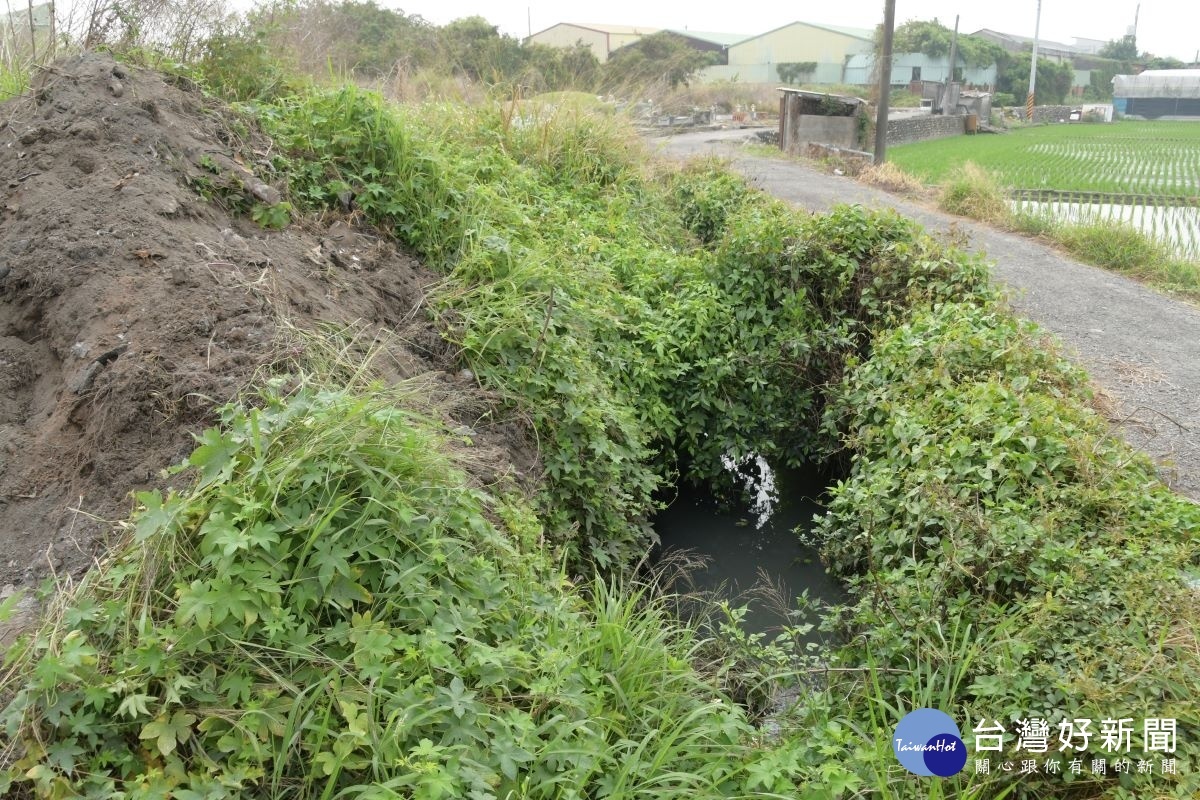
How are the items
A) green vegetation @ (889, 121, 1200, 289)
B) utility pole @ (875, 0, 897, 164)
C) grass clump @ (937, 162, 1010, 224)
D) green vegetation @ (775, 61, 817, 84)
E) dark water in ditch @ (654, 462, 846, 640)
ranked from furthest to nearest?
green vegetation @ (775, 61, 817, 84) → utility pole @ (875, 0, 897, 164) → grass clump @ (937, 162, 1010, 224) → green vegetation @ (889, 121, 1200, 289) → dark water in ditch @ (654, 462, 846, 640)

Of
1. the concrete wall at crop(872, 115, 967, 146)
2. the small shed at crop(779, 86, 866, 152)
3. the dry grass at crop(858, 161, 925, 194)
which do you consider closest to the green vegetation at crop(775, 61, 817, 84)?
the concrete wall at crop(872, 115, 967, 146)

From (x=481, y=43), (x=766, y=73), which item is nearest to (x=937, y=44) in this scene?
(x=766, y=73)

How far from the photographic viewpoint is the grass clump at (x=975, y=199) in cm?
1056

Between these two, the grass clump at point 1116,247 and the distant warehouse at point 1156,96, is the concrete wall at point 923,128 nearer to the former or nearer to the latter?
the grass clump at point 1116,247

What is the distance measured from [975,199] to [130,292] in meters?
10.0

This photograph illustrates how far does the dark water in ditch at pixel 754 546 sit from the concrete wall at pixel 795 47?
2201 inches

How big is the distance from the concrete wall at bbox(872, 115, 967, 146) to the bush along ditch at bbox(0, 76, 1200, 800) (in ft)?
73.4

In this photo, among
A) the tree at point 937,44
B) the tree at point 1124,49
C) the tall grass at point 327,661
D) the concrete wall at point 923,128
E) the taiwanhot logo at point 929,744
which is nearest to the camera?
the tall grass at point 327,661

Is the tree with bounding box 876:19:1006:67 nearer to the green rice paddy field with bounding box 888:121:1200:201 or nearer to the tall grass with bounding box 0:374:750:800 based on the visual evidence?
the green rice paddy field with bounding box 888:121:1200:201

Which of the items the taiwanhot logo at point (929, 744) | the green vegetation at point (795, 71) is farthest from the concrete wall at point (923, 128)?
the taiwanhot logo at point (929, 744)

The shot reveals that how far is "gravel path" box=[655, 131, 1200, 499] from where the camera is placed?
177 inches

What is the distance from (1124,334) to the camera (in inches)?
242

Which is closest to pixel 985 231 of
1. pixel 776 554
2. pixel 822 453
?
pixel 822 453

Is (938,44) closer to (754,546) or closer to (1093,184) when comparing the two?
(1093,184)
